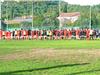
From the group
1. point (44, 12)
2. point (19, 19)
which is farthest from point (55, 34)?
point (44, 12)

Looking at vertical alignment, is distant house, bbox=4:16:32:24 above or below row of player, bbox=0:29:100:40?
above

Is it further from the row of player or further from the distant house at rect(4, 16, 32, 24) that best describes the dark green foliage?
the row of player

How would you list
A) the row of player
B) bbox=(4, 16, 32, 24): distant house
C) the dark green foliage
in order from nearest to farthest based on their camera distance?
1. the row of player
2. the dark green foliage
3. bbox=(4, 16, 32, 24): distant house

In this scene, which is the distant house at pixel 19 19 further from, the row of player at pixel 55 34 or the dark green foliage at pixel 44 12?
the row of player at pixel 55 34

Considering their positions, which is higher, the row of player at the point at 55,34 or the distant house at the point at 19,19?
the distant house at the point at 19,19

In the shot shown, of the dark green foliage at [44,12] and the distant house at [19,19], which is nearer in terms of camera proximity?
the dark green foliage at [44,12]

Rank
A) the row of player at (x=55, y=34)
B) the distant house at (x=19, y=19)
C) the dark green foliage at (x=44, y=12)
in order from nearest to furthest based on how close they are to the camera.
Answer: the row of player at (x=55, y=34) → the dark green foliage at (x=44, y=12) → the distant house at (x=19, y=19)

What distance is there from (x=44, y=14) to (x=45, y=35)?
44.6 metres

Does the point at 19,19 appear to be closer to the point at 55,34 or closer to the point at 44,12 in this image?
the point at 44,12

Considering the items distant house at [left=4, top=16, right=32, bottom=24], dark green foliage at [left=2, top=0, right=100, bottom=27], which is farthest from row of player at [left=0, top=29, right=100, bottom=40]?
distant house at [left=4, top=16, right=32, bottom=24]

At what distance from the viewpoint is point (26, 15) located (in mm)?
96812

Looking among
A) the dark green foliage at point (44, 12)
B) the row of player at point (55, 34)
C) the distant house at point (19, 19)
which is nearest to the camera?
the row of player at point (55, 34)

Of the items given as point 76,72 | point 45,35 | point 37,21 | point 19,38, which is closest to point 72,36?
point 45,35

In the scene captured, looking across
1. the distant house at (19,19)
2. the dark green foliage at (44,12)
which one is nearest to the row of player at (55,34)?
the dark green foliage at (44,12)
